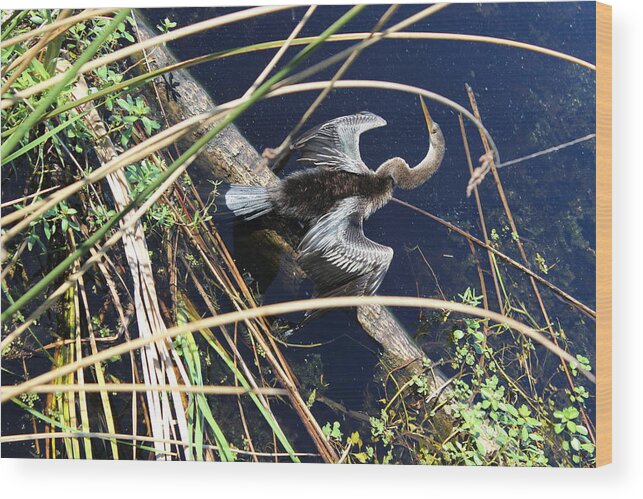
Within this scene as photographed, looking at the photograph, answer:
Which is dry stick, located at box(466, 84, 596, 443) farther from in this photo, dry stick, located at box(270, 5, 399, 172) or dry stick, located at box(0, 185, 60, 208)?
dry stick, located at box(0, 185, 60, 208)

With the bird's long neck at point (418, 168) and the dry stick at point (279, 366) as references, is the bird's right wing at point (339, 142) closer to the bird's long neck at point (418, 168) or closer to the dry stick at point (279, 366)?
the bird's long neck at point (418, 168)

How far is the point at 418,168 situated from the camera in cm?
229

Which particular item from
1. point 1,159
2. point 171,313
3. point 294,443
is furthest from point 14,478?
point 1,159

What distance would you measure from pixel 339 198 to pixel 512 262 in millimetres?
540

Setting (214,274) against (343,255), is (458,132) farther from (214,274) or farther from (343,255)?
(214,274)

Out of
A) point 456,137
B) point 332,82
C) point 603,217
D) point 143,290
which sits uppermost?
point 332,82

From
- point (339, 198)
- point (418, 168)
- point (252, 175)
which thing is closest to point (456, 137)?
point (418, 168)

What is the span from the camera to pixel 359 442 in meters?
2.35

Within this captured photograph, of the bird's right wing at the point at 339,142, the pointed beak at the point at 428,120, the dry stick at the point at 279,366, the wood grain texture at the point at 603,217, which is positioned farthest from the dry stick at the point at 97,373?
the wood grain texture at the point at 603,217

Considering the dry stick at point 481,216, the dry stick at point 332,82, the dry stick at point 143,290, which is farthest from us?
the dry stick at point 481,216

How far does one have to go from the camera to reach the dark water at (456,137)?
224 cm

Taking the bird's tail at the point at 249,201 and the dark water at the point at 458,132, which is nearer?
the dark water at the point at 458,132

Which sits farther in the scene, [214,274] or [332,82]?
[214,274]

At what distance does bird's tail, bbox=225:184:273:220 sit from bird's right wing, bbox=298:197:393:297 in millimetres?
158
